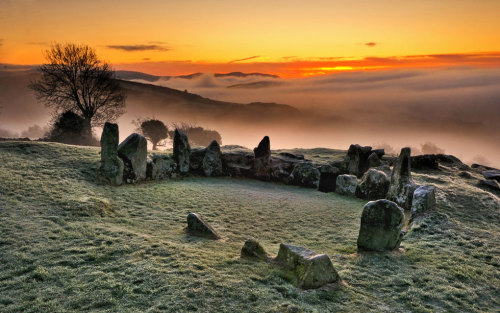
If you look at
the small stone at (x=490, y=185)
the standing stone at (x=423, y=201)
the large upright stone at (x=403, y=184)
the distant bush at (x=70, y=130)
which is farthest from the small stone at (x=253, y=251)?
the distant bush at (x=70, y=130)

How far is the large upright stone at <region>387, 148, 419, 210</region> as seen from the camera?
64.0ft

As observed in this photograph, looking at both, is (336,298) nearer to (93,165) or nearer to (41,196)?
(41,196)

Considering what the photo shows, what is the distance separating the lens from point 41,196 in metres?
16.2

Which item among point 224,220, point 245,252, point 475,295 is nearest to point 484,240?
point 475,295

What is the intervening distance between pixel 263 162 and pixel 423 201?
1355 centimetres

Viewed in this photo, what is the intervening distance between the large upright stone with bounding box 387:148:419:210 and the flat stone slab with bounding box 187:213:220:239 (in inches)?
467

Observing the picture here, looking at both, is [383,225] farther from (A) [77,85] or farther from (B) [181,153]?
(A) [77,85]

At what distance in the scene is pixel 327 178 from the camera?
90.2 ft

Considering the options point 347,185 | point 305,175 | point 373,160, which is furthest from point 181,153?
point 373,160

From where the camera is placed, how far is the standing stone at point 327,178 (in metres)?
26.4

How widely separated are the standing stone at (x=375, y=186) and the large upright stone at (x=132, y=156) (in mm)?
15350

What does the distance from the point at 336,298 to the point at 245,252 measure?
346 cm

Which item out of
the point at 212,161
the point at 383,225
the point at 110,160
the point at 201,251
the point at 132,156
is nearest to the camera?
the point at 201,251

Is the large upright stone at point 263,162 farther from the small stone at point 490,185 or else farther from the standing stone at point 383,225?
the small stone at point 490,185
